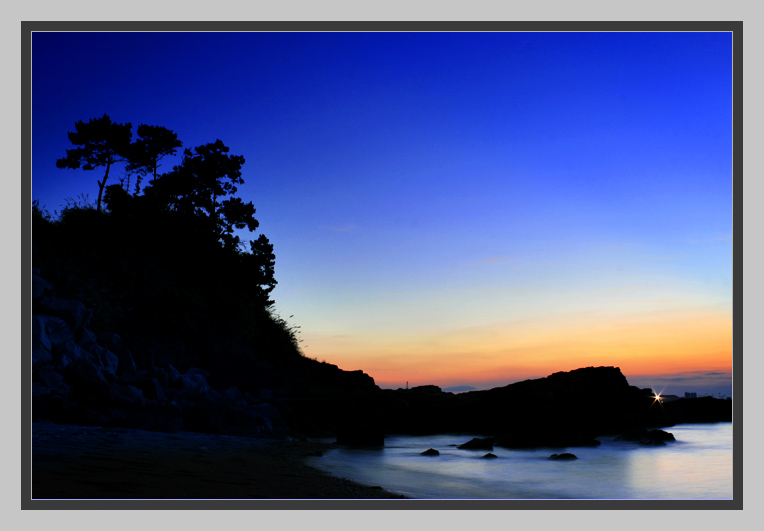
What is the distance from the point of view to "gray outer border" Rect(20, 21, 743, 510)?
18.3ft

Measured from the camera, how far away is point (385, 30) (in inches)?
267

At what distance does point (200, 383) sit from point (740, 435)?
13684 millimetres

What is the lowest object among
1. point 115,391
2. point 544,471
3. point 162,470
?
point 544,471

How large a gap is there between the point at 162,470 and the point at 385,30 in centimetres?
608

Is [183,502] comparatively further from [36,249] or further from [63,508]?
[36,249]

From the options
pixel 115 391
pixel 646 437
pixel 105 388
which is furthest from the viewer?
pixel 646 437

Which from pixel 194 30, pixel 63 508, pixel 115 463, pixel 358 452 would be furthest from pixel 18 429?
pixel 358 452

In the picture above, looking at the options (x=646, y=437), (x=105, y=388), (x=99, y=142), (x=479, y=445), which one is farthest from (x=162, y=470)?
(x=99, y=142)

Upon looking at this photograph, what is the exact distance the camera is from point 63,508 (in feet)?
17.3

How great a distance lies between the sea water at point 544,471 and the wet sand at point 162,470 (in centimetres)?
124

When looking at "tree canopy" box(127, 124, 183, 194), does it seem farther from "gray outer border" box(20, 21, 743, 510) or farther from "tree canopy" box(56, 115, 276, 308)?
"gray outer border" box(20, 21, 743, 510)

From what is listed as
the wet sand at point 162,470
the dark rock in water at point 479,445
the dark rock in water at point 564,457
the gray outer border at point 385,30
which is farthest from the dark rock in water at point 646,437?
the gray outer border at point 385,30

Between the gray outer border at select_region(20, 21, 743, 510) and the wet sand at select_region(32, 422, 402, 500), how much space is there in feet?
1.70

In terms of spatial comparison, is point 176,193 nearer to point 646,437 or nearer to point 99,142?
point 99,142
